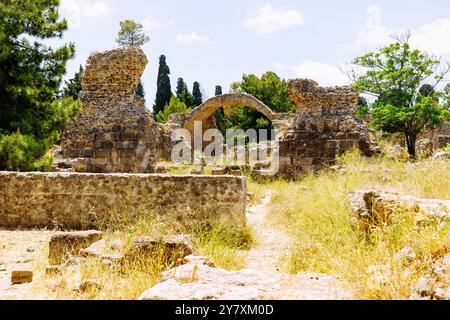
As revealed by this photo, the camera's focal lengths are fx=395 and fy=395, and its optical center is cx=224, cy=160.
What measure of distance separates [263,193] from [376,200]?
21.8 ft

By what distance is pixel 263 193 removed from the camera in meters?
Result: 10.5

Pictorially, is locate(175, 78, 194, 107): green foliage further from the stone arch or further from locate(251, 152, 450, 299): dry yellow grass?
locate(251, 152, 450, 299): dry yellow grass

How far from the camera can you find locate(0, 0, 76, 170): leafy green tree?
28.5 ft

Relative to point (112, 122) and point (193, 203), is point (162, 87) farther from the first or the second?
point (193, 203)

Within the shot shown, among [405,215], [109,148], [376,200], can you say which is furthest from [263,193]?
[405,215]

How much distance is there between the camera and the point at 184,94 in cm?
4303

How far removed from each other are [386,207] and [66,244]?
10.8 feet

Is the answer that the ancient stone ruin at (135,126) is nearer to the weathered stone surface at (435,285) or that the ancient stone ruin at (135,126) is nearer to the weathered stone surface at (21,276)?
the weathered stone surface at (21,276)

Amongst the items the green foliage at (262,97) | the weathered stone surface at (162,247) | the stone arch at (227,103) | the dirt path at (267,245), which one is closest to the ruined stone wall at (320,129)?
the dirt path at (267,245)

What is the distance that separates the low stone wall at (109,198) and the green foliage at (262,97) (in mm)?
27413

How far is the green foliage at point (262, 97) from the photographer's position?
33.6 meters

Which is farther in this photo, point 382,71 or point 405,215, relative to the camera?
point 382,71

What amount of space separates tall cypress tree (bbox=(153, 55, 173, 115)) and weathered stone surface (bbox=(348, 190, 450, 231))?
125ft
